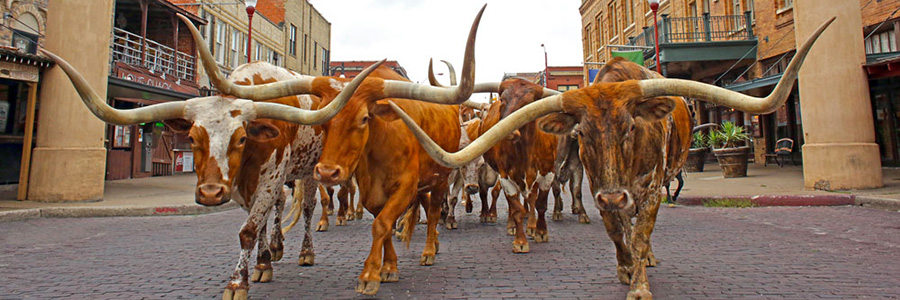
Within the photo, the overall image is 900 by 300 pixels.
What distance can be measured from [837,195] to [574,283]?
310 inches

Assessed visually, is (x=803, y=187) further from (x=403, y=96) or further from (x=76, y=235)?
(x=76, y=235)

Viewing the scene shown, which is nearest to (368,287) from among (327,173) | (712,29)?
(327,173)

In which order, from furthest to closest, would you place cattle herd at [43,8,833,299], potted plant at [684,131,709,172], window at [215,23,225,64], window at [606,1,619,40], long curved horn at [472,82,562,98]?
1. window at [606,1,619,40]
2. window at [215,23,225,64]
3. potted plant at [684,131,709,172]
4. long curved horn at [472,82,562,98]
5. cattle herd at [43,8,833,299]

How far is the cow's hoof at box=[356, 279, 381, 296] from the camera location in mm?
3404

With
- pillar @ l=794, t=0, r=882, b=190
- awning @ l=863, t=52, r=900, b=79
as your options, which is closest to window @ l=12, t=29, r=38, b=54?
pillar @ l=794, t=0, r=882, b=190

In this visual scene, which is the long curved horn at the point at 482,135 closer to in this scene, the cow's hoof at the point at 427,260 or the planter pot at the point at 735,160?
the cow's hoof at the point at 427,260

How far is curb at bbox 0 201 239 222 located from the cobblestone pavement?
902mm

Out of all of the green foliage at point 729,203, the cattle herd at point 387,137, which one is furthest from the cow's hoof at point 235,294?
the green foliage at point 729,203

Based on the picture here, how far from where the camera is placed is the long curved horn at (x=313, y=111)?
3.21 metres

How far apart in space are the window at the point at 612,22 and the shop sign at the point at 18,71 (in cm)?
2894

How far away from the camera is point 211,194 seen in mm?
3016

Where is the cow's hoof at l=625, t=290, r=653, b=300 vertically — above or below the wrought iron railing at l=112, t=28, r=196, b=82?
below

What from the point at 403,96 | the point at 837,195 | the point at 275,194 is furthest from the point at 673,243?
the point at 837,195

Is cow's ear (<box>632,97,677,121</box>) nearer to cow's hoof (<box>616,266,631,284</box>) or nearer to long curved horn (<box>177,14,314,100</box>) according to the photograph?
cow's hoof (<box>616,266,631,284</box>)
